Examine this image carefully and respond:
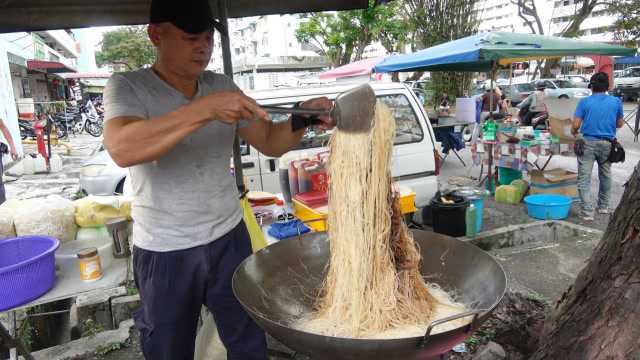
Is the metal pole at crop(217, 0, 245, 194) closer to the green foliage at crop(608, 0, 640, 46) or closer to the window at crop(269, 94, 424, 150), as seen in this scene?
the window at crop(269, 94, 424, 150)

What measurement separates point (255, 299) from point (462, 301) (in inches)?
34.0

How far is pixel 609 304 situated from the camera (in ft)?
5.23

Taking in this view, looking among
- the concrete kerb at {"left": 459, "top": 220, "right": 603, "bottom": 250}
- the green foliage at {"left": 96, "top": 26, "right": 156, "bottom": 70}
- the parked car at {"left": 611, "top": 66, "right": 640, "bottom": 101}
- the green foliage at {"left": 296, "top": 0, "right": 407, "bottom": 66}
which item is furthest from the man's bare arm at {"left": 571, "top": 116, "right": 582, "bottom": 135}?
the green foliage at {"left": 96, "top": 26, "right": 156, "bottom": 70}

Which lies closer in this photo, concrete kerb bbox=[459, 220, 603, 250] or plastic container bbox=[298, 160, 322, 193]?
plastic container bbox=[298, 160, 322, 193]

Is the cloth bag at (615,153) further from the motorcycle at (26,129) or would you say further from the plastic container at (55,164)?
the motorcycle at (26,129)

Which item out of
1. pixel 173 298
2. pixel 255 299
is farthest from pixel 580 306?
pixel 173 298

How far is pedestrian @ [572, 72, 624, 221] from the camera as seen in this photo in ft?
18.6

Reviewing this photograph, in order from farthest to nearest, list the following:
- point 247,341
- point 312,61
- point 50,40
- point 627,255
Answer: point 312,61 → point 50,40 → point 247,341 → point 627,255

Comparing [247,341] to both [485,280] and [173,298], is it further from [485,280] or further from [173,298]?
[485,280]

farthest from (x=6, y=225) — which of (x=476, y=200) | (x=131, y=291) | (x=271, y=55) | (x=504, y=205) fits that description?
(x=271, y=55)

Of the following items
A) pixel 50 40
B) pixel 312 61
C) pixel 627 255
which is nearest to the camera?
pixel 627 255

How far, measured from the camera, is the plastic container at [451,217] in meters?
5.07

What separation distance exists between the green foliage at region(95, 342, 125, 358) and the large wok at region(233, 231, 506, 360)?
77.8 inches

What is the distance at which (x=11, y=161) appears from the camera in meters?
11.8
